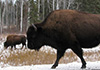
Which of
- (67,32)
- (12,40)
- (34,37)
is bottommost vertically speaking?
(12,40)

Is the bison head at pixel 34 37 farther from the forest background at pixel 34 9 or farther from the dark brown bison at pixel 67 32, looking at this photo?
the forest background at pixel 34 9

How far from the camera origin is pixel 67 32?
19.4ft

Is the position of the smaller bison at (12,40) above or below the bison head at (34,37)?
below

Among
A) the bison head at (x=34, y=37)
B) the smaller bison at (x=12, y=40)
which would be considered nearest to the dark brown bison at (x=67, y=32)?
the bison head at (x=34, y=37)

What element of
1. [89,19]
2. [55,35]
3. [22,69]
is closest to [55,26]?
[55,35]

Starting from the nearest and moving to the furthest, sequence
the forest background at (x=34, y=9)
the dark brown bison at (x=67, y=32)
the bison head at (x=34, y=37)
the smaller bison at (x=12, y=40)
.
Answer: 1. the dark brown bison at (x=67, y=32)
2. the bison head at (x=34, y=37)
3. the smaller bison at (x=12, y=40)
4. the forest background at (x=34, y=9)

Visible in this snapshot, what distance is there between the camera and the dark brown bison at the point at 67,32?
595 centimetres

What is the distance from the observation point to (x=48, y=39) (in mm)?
6328

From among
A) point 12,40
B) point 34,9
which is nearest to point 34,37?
point 12,40

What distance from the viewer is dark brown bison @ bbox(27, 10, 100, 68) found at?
234 inches

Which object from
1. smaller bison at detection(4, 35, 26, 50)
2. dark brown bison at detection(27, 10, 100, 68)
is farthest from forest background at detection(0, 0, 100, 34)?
dark brown bison at detection(27, 10, 100, 68)

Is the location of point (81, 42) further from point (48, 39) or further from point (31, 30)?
point (31, 30)

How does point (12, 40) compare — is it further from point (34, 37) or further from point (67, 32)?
point (67, 32)

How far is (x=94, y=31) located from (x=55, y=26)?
1308 mm
